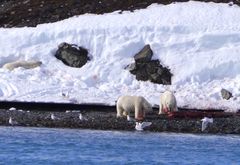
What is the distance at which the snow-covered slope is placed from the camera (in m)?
40.6

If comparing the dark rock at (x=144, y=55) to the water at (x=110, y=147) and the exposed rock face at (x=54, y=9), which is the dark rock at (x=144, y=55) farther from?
the water at (x=110, y=147)

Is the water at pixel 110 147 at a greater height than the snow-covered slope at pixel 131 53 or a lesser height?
lesser

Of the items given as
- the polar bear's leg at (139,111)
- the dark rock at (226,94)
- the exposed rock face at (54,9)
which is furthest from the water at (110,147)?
the exposed rock face at (54,9)

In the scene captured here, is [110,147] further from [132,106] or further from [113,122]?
[132,106]

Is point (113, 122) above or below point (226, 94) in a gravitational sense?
below

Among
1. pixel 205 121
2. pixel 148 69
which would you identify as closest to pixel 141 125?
pixel 205 121

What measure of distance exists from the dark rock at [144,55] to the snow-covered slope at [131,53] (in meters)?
0.28

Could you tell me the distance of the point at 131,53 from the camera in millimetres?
44562

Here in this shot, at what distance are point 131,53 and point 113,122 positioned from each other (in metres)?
9.77

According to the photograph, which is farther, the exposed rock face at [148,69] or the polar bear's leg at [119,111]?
the exposed rock face at [148,69]

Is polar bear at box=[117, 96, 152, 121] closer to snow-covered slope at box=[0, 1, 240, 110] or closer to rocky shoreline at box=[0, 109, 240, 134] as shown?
rocky shoreline at box=[0, 109, 240, 134]

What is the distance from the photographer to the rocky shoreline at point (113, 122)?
114 feet

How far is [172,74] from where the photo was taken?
141ft

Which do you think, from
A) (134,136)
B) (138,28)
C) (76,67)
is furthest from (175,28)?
(134,136)
